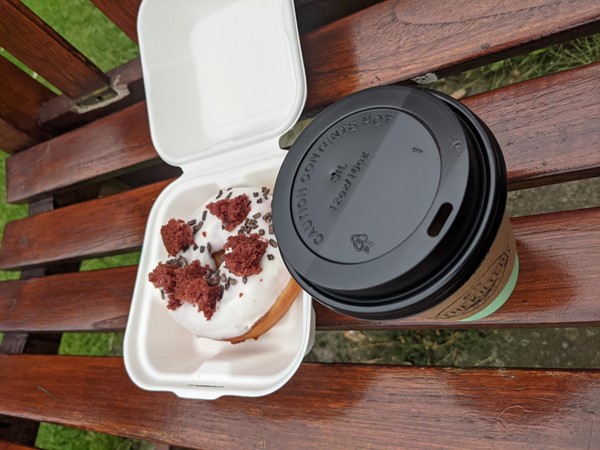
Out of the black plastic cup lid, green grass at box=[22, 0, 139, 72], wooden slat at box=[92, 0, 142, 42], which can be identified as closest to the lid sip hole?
the black plastic cup lid

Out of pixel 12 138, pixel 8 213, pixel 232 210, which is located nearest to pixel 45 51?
pixel 12 138

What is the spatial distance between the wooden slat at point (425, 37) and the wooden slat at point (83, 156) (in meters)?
0.45

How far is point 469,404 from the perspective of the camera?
86 centimetres

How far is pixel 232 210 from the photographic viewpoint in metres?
1.00

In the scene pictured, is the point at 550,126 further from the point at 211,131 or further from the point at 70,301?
the point at 70,301

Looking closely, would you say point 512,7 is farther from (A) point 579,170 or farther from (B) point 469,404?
(B) point 469,404

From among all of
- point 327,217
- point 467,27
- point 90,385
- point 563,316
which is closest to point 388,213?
point 327,217

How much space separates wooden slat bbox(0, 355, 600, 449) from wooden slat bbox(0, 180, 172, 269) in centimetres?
27

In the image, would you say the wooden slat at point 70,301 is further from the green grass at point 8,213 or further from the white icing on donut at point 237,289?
the green grass at point 8,213

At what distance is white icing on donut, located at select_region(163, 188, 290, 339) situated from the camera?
3.13 feet

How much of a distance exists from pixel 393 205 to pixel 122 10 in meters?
0.96

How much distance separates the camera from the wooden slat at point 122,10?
1.28 m

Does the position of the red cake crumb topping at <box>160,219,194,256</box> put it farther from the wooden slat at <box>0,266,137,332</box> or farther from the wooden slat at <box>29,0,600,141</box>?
the wooden slat at <box>29,0,600,141</box>

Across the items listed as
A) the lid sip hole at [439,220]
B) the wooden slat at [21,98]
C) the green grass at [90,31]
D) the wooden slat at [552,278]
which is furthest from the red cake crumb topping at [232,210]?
the green grass at [90,31]
